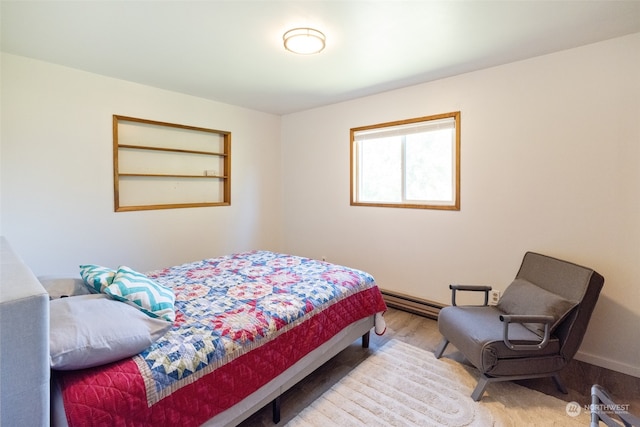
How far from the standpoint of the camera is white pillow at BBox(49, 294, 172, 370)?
44.3 inches

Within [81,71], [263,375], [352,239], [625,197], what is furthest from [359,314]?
[81,71]

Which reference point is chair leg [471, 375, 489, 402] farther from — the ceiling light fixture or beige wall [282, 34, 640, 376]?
the ceiling light fixture

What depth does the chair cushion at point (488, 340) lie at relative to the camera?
6.24 ft

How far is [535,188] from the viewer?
8.43 feet

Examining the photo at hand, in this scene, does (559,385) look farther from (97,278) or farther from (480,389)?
(97,278)

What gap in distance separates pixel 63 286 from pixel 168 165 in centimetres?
208

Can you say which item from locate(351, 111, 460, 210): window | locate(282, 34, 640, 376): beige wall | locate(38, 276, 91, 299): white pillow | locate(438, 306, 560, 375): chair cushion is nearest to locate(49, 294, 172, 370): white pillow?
locate(38, 276, 91, 299): white pillow

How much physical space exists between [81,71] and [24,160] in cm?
95

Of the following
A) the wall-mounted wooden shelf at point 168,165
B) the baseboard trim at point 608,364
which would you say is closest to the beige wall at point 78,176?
the wall-mounted wooden shelf at point 168,165

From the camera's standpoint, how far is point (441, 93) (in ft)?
10.0

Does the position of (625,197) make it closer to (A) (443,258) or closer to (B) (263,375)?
(A) (443,258)

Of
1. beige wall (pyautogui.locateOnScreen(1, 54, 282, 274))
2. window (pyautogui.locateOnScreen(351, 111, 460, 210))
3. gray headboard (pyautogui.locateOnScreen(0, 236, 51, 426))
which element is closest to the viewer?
gray headboard (pyautogui.locateOnScreen(0, 236, 51, 426))

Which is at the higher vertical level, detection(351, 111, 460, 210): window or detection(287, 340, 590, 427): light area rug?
detection(351, 111, 460, 210): window

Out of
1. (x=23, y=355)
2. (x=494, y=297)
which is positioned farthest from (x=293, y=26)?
(x=494, y=297)
